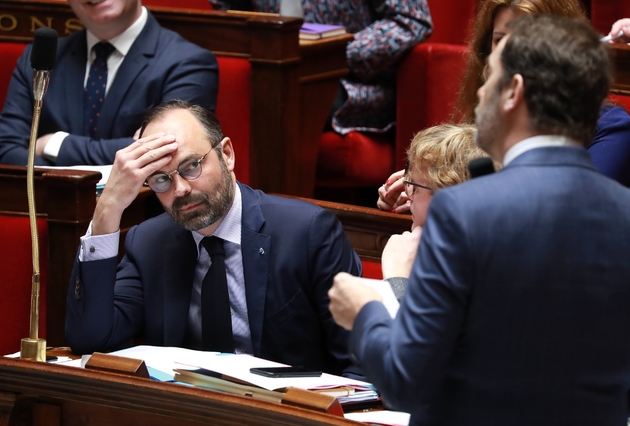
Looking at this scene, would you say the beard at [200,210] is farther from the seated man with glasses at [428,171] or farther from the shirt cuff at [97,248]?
the seated man with glasses at [428,171]

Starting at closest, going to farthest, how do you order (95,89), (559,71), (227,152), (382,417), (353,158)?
(559,71) → (382,417) → (227,152) → (95,89) → (353,158)

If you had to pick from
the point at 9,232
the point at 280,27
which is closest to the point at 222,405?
the point at 9,232

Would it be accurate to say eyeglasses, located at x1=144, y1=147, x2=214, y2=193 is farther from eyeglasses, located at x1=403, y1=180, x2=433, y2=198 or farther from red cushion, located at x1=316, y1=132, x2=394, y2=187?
red cushion, located at x1=316, y1=132, x2=394, y2=187

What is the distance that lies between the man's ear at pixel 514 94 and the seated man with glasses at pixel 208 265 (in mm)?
850

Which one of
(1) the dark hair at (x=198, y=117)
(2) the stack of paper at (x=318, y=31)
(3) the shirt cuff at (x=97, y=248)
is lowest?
(3) the shirt cuff at (x=97, y=248)

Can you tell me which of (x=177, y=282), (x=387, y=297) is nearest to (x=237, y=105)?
(x=177, y=282)

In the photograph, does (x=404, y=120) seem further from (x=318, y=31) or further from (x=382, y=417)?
(x=382, y=417)

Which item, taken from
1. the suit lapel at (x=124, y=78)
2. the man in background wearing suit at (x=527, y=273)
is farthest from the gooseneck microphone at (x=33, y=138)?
the suit lapel at (x=124, y=78)

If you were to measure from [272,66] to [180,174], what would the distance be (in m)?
1.03

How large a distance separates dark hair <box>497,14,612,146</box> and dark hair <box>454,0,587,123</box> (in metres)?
0.98

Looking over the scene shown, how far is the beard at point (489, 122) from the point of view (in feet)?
3.38

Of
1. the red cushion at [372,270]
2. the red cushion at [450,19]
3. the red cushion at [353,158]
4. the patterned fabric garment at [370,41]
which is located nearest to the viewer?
the red cushion at [372,270]

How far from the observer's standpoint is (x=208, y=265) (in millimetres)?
1878

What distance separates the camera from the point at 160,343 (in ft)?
6.21
